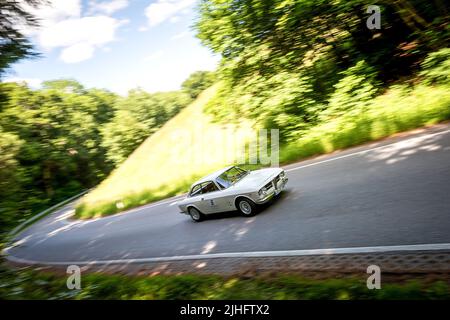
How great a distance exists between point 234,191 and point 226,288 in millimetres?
3810

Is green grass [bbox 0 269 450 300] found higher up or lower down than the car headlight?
lower down

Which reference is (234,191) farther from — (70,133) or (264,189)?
(70,133)

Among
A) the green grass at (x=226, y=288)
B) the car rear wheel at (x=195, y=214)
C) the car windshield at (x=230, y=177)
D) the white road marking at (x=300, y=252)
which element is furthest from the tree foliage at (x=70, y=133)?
the green grass at (x=226, y=288)

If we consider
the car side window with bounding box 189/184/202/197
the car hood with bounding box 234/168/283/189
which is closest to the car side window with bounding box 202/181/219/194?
the car side window with bounding box 189/184/202/197

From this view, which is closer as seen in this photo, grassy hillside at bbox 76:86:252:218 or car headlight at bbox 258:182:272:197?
car headlight at bbox 258:182:272:197

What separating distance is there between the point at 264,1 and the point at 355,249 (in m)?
13.7

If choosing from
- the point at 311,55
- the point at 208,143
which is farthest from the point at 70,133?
the point at 311,55

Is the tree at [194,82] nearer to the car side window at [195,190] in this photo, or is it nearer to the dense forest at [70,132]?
the dense forest at [70,132]

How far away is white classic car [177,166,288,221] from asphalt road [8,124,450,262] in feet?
1.25

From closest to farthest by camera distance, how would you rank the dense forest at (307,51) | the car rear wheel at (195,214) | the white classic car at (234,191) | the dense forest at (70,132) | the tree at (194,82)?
the white classic car at (234,191) → the car rear wheel at (195,214) → the dense forest at (307,51) → the dense forest at (70,132) → the tree at (194,82)

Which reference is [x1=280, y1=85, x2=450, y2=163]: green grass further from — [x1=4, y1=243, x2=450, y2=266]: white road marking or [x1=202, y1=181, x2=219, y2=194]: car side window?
[x1=4, y1=243, x2=450, y2=266]: white road marking

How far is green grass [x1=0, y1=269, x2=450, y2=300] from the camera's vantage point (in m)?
4.17

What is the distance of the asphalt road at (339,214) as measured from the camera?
5945mm

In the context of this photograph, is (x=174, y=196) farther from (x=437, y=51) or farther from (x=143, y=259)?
(x=437, y=51)
